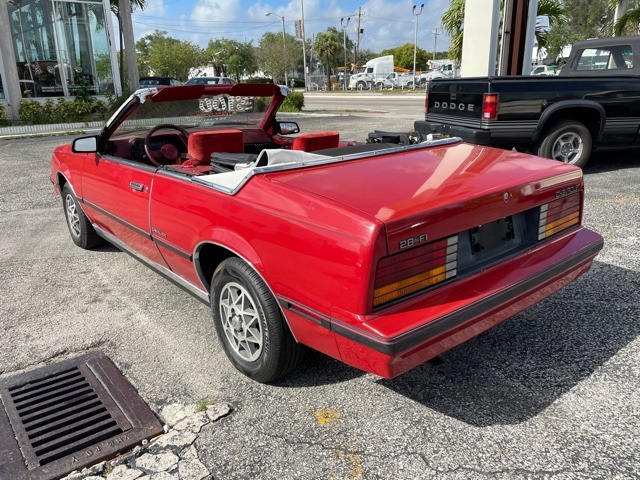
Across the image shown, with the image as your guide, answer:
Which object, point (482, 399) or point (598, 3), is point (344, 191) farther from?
point (598, 3)

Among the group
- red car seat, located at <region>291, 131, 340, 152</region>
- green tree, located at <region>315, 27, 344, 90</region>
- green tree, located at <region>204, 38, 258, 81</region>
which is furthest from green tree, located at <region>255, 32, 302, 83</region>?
red car seat, located at <region>291, 131, 340, 152</region>

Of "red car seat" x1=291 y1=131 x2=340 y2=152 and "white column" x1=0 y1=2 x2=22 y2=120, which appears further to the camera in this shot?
"white column" x1=0 y1=2 x2=22 y2=120

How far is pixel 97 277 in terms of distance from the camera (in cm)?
443

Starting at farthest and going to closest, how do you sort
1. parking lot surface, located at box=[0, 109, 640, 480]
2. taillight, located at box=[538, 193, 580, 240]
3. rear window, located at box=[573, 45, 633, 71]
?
rear window, located at box=[573, 45, 633, 71], taillight, located at box=[538, 193, 580, 240], parking lot surface, located at box=[0, 109, 640, 480]

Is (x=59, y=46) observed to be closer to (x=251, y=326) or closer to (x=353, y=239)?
(x=251, y=326)

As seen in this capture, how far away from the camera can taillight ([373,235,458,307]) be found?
221cm

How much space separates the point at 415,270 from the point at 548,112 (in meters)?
5.46

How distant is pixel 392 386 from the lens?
2809mm

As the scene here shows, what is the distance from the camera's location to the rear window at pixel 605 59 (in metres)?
7.79

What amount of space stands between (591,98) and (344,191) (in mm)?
5946

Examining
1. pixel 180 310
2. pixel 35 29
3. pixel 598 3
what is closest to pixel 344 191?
pixel 180 310

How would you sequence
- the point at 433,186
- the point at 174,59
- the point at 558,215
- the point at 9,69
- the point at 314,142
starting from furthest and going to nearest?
the point at 174,59
the point at 9,69
the point at 314,142
the point at 558,215
the point at 433,186

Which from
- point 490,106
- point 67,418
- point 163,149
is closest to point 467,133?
point 490,106

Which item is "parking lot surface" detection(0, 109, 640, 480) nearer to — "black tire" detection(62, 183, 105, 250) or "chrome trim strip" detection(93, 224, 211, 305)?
"chrome trim strip" detection(93, 224, 211, 305)
